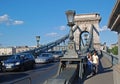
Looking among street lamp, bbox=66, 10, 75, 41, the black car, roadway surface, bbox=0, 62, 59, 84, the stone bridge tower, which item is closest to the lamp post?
street lamp, bbox=66, 10, 75, 41

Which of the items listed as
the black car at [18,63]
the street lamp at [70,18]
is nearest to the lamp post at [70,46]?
the street lamp at [70,18]

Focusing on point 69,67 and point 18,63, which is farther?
point 18,63

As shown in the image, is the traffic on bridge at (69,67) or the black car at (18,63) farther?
the black car at (18,63)

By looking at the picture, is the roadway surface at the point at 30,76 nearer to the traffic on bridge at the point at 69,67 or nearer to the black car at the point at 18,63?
the traffic on bridge at the point at 69,67

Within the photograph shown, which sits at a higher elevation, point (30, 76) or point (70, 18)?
point (70, 18)

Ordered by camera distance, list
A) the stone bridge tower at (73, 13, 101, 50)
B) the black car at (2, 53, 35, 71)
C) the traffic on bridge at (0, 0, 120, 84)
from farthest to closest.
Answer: the stone bridge tower at (73, 13, 101, 50)
the black car at (2, 53, 35, 71)
the traffic on bridge at (0, 0, 120, 84)

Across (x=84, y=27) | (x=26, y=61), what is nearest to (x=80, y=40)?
(x=84, y=27)

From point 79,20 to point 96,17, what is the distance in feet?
17.3

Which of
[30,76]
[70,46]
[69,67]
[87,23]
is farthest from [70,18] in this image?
[87,23]

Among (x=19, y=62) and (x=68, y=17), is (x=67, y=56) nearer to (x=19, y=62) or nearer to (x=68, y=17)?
(x=68, y=17)

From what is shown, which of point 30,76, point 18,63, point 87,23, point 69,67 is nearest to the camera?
point 69,67

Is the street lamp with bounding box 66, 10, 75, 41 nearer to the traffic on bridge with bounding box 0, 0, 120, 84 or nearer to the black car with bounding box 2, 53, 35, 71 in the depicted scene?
the traffic on bridge with bounding box 0, 0, 120, 84

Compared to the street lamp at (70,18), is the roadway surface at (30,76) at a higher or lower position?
lower

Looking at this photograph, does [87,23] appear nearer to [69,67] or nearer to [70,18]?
[70,18]
